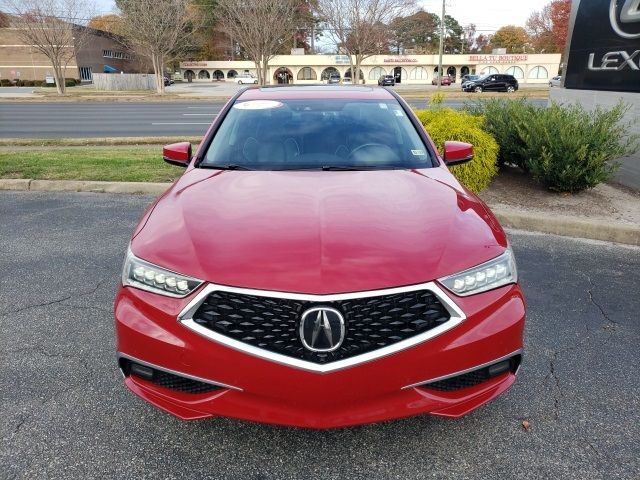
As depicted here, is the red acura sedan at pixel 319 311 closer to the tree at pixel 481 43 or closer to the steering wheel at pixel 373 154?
the steering wheel at pixel 373 154

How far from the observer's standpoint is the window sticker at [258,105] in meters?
3.84

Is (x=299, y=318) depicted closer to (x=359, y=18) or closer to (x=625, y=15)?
(x=625, y=15)

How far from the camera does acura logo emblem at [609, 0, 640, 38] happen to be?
7.31 meters

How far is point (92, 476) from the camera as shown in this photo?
2.16 meters

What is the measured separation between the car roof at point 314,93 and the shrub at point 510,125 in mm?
3236

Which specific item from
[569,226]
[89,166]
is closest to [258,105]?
[569,226]

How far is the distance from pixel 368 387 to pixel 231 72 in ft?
276

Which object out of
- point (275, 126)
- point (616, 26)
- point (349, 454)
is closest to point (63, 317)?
point (275, 126)

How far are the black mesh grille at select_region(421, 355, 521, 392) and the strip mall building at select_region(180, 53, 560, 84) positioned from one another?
69093 mm

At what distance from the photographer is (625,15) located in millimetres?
7543

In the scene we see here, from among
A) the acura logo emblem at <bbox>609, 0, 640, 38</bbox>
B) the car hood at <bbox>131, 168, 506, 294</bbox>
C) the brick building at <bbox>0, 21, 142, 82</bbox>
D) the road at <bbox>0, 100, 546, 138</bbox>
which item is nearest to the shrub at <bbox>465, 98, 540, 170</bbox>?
the acura logo emblem at <bbox>609, 0, 640, 38</bbox>

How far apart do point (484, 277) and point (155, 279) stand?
1.41 m

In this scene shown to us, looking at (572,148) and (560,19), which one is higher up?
(560,19)

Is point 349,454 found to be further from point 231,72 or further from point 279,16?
point 231,72
